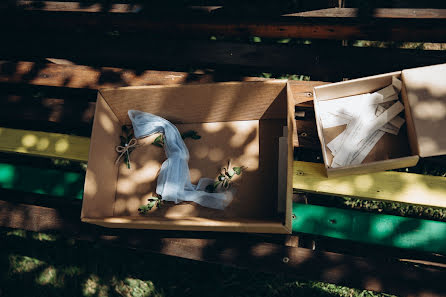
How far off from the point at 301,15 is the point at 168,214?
1481mm

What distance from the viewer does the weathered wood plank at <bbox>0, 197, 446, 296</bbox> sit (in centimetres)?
187

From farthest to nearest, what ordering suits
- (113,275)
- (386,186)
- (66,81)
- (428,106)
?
1. (113,275)
2. (66,81)
3. (386,186)
4. (428,106)

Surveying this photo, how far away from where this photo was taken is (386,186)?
6.42ft

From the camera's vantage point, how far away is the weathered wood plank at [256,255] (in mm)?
1871

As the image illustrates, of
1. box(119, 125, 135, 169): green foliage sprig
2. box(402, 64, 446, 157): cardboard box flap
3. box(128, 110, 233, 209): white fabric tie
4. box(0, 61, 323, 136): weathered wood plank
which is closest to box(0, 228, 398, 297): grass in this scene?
box(128, 110, 233, 209): white fabric tie

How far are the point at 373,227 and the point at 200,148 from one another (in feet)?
3.82

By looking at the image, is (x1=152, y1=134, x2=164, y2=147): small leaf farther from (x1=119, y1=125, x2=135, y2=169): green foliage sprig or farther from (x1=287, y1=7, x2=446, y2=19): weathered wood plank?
(x1=287, y1=7, x2=446, y2=19): weathered wood plank

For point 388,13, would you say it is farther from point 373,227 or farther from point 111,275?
point 111,275

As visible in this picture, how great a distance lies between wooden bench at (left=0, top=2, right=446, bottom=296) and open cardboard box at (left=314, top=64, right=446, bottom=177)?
0.62 ft

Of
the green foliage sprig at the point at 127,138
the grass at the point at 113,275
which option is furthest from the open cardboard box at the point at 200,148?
the grass at the point at 113,275

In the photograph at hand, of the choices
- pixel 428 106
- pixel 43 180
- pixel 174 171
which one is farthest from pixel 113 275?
pixel 428 106

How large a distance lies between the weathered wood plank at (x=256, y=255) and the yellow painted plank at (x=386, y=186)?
37cm

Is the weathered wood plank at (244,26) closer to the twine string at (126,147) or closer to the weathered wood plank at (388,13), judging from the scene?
the weathered wood plank at (388,13)

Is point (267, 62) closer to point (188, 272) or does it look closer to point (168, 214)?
point (168, 214)
